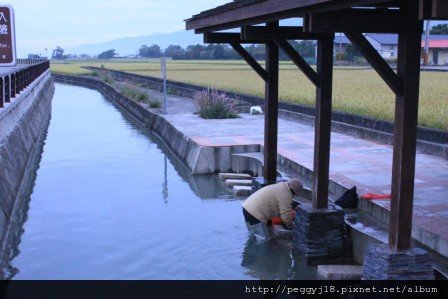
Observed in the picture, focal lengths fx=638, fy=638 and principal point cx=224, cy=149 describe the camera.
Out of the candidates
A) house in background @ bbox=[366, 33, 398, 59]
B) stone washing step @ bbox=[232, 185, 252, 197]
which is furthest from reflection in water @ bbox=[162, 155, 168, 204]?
house in background @ bbox=[366, 33, 398, 59]

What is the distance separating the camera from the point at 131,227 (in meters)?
9.91

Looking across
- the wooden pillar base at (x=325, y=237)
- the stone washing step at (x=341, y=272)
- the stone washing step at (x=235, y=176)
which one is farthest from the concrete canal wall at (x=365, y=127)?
the stone washing step at (x=341, y=272)

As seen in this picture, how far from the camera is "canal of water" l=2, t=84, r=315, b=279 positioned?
26.0ft

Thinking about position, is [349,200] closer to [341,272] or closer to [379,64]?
[341,272]

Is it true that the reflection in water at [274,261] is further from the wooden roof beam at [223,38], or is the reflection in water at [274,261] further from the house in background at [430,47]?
the house in background at [430,47]

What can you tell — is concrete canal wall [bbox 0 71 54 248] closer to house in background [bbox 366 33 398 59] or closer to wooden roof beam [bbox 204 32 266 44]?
wooden roof beam [bbox 204 32 266 44]

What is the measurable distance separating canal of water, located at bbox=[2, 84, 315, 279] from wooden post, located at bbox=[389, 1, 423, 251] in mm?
1902

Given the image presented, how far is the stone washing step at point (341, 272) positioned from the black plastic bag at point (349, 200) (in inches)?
66.9

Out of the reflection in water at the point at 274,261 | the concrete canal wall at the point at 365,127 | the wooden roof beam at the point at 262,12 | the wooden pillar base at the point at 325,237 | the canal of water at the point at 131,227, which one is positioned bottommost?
the canal of water at the point at 131,227

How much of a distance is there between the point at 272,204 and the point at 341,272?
5.13ft

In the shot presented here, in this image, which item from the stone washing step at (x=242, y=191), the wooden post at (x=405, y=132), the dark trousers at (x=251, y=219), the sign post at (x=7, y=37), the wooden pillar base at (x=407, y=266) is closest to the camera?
the sign post at (x=7, y=37)

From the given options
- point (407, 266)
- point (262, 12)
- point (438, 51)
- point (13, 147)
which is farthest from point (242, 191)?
point (438, 51)

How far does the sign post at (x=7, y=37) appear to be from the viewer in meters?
4.72

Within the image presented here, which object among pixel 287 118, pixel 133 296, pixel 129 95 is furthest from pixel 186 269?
pixel 129 95
